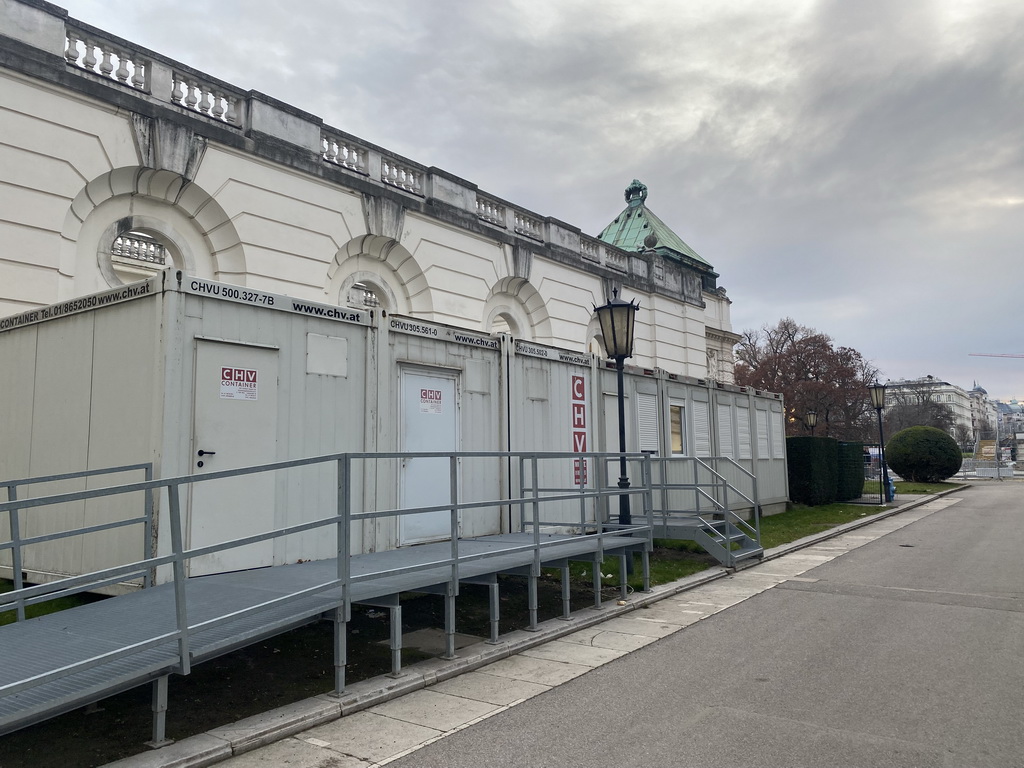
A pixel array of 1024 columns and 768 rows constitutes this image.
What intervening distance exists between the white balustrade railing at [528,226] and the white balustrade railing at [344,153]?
4.71 m

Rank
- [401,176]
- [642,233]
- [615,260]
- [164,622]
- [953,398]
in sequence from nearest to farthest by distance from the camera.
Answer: [164,622], [401,176], [615,260], [642,233], [953,398]

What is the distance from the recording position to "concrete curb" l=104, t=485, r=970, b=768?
426 cm

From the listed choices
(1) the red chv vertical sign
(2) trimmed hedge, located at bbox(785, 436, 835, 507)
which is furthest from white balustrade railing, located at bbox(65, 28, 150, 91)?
(2) trimmed hedge, located at bbox(785, 436, 835, 507)

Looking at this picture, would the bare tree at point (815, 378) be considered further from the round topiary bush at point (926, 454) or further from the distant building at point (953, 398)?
the distant building at point (953, 398)

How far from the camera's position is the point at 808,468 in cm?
2170

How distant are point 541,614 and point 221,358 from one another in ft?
14.6

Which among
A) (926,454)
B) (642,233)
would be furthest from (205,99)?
(926,454)

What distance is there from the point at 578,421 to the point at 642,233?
68.0 ft

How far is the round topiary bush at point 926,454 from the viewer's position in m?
34.8

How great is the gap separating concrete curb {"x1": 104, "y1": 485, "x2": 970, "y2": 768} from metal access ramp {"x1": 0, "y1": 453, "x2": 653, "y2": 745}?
0.57 feet

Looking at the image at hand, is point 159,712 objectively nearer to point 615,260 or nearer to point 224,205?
point 224,205

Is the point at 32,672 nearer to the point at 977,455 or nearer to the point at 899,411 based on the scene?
the point at 977,455

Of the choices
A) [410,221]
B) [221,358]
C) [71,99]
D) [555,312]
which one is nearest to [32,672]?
[221,358]

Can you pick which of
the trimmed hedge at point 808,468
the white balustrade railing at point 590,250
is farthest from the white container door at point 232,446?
the trimmed hedge at point 808,468
